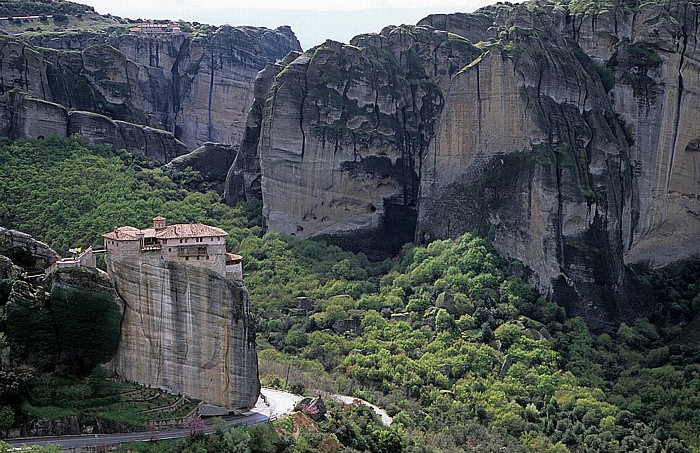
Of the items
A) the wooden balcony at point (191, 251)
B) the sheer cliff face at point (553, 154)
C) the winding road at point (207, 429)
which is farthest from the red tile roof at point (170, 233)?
the sheer cliff face at point (553, 154)

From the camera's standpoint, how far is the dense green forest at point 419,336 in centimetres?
5356

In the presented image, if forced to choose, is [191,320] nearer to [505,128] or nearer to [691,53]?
[505,128]

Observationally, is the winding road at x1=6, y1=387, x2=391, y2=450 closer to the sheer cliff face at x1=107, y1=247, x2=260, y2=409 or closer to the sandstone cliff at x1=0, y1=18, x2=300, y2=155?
the sheer cliff face at x1=107, y1=247, x2=260, y2=409

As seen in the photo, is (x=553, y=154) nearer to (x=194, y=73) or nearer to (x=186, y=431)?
(x=186, y=431)

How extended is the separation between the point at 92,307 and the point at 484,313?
88.5ft

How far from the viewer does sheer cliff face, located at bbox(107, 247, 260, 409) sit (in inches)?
1789

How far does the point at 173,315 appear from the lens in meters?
45.4

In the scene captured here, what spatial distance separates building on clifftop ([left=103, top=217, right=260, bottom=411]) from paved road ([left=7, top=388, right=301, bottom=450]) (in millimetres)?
1255

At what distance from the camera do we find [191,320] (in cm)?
4559

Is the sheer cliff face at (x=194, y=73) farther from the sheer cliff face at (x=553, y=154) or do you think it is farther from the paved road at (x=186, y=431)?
the paved road at (x=186, y=431)

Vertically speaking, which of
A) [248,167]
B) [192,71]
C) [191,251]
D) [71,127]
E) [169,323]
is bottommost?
[169,323]

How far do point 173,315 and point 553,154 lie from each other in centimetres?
2989

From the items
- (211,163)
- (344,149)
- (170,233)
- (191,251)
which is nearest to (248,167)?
(211,163)

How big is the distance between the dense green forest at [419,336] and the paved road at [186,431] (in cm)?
118
